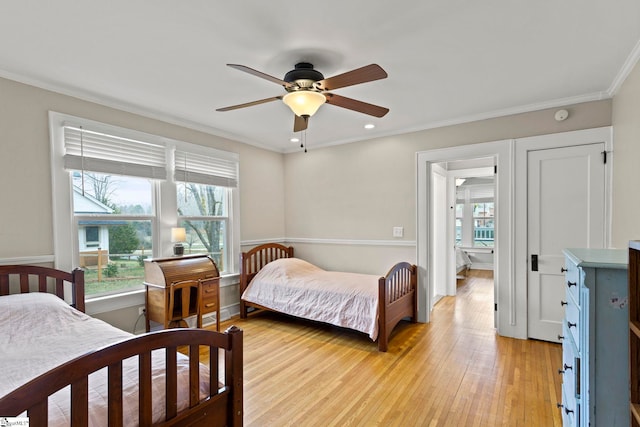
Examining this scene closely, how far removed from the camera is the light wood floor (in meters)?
2.12

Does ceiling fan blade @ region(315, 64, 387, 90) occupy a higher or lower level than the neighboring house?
higher

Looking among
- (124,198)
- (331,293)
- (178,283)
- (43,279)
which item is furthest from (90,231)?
(331,293)

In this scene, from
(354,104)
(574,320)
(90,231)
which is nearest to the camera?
(574,320)

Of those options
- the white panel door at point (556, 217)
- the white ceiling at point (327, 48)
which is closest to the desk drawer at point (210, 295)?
the white ceiling at point (327, 48)

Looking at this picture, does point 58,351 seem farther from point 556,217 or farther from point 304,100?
point 556,217

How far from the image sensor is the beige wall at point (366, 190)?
3.60 metres

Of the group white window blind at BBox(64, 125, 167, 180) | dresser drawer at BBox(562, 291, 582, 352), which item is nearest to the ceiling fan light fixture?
dresser drawer at BBox(562, 291, 582, 352)

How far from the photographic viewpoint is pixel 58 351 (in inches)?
65.1

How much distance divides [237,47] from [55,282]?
2475mm

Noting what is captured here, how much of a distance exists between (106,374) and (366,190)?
3532mm

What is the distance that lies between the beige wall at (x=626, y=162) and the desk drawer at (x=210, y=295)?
11.9ft

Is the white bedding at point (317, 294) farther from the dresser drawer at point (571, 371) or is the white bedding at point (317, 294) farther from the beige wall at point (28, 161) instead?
the beige wall at point (28, 161)

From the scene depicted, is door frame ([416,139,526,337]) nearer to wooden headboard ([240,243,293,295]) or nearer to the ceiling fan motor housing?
the ceiling fan motor housing

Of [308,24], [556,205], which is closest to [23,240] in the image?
[308,24]
